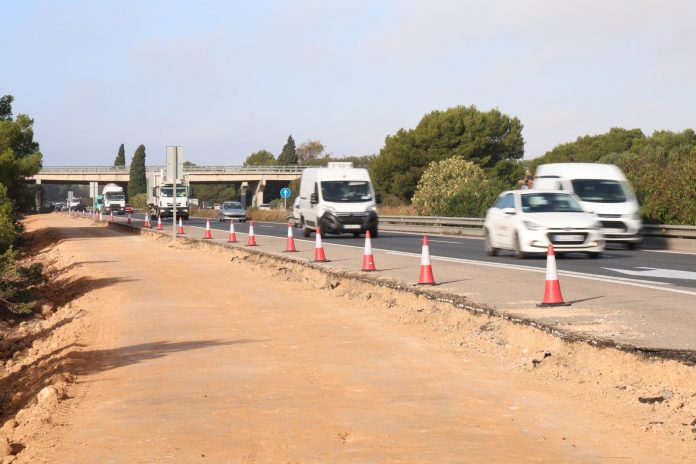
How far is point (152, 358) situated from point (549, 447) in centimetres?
519

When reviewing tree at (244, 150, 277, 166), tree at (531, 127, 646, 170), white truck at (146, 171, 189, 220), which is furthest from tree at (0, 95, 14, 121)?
tree at (244, 150, 277, 166)

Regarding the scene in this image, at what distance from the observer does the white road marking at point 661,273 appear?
1814cm

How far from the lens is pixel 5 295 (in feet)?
74.8

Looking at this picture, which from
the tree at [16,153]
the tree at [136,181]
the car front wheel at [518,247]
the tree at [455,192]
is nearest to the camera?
the car front wheel at [518,247]

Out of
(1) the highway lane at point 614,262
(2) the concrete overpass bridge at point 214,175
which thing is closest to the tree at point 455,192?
(1) the highway lane at point 614,262

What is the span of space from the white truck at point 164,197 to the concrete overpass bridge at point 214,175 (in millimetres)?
49766

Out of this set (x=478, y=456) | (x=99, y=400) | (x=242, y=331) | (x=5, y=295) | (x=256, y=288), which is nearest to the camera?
(x=478, y=456)

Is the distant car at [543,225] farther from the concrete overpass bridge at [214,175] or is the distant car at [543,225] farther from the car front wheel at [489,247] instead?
the concrete overpass bridge at [214,175]

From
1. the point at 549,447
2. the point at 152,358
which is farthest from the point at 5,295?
the point at 549,447

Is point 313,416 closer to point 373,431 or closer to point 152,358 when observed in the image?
point 373,431

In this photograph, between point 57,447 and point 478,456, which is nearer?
point 478,456

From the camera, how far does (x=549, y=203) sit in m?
23.7

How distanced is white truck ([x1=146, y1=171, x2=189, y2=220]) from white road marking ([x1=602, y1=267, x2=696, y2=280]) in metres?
52.8

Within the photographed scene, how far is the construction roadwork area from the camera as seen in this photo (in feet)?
21.0
